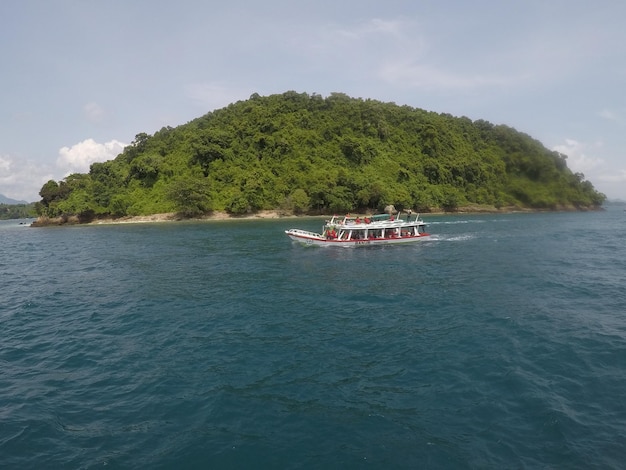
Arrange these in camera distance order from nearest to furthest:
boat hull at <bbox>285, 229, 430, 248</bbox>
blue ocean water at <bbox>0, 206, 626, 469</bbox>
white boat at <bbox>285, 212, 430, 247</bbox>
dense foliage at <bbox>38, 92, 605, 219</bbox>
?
blue ocean water at <bbox>0, 206, 626, 469</bbox> → boat hull at <bbox>285, 229, 430, 248</bbox> → white boat at <bbox>285, 212, 430, 247</bbox> → dense foliage at <bbox>38, 92, 605, 219</bbox>

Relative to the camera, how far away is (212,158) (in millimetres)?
130875

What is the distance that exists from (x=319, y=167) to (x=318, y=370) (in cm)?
11693

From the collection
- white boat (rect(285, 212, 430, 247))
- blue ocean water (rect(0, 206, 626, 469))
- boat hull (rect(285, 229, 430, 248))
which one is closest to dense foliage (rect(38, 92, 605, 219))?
white boat (rect(285, 212, 430, 247))

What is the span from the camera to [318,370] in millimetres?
15938

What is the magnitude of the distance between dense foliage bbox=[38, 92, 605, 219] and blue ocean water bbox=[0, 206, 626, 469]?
84773mm

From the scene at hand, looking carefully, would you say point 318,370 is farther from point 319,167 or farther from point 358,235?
point 319,167

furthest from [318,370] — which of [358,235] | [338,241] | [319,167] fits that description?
[319,167]

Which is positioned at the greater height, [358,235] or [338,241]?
[358,235]

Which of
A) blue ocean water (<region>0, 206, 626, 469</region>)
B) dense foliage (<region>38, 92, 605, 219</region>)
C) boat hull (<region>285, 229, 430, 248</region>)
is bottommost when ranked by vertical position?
blue ocean water (<region>0, 206, 626, 469</region>)

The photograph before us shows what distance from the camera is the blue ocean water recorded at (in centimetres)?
1117

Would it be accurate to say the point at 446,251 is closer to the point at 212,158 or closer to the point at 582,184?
the point at 212,158

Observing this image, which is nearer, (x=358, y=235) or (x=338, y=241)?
(x=338, y=241)

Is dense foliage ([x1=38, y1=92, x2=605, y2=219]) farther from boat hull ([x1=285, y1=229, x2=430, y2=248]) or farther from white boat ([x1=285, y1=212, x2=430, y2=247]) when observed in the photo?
Answer: boat hull ([x1=285, y1=229, x2=430, y2=248])

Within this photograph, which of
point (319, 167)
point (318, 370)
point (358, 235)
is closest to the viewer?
point (318, 370)
